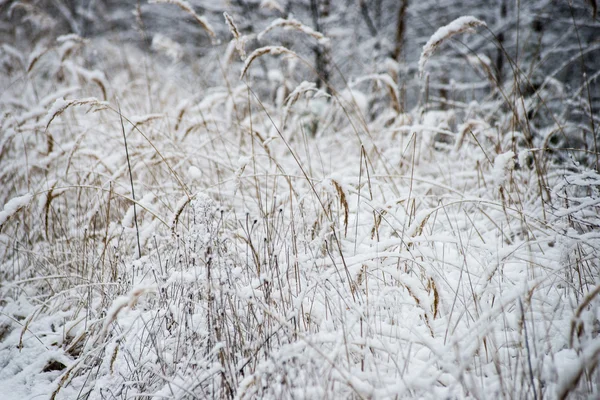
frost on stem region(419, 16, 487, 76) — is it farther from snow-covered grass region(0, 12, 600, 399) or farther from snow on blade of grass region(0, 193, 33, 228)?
snow on blade of grass region(0, 193, 33, 228)

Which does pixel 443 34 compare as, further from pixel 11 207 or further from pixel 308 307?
pixel 11 207

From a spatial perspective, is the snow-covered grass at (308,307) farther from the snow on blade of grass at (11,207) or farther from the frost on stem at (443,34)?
the frost on stem at (443,34)

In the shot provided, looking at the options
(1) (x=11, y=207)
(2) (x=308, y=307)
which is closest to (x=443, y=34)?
(2) (x=308, y=307)

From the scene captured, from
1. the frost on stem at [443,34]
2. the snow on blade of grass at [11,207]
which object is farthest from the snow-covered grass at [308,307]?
the frost on stem at [443,34]

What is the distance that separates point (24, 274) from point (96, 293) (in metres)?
0.49

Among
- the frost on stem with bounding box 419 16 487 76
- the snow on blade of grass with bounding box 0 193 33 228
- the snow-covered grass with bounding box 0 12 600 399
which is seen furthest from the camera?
the frost on stem with bounding box 419 16 487 76

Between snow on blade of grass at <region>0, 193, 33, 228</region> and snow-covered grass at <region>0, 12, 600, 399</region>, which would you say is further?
snow on blade of grass at <region>0, 193, 33, 228</region>

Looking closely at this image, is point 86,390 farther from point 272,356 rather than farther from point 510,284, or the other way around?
point 510,284

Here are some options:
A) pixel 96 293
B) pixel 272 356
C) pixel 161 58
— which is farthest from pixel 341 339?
pixel 161 58

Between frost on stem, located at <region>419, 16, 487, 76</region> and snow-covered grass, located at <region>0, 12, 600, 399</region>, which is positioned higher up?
frost on stem, located at <region>419, 16, 487, 76</region>

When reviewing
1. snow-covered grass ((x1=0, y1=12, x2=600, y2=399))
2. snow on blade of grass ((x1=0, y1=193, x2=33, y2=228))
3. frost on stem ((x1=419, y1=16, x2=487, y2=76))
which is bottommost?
snow-covered grass ((x1=0, y1=12, x2=600, y2=399))

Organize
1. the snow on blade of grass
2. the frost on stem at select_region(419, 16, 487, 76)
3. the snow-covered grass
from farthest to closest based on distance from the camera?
the frost on stem at select_region(419, 16, 487, 76) < the snow on blade of grass < the snow-covered grass

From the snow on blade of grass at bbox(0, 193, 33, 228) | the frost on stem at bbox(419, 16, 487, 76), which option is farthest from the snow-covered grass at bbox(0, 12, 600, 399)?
the frost on stem at bbox(419, 16, 487, 76)

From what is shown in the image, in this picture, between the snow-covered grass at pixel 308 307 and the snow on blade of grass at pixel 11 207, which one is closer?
the snow-covered grass at pixel 308 307
